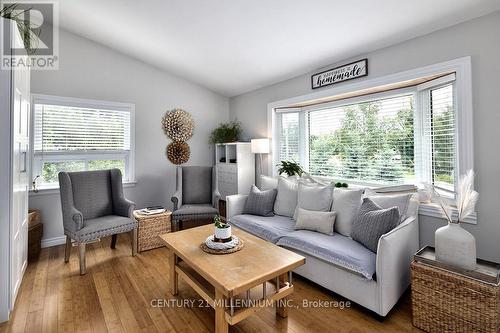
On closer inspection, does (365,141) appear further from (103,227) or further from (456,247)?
(103,227)

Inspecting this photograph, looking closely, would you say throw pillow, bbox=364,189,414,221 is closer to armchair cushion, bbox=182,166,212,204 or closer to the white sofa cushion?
the white sofa cushion

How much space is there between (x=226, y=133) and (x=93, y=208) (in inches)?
92.9

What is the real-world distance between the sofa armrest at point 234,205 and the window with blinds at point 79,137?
175 cm

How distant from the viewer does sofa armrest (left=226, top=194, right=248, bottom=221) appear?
133 inches

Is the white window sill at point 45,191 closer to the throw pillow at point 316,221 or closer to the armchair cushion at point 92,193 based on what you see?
the armchair cushion at point 92,193

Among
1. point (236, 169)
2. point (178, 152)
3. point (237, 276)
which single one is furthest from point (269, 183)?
point (237, 276)

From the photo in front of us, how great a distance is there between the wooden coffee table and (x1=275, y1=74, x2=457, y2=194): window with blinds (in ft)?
4.81

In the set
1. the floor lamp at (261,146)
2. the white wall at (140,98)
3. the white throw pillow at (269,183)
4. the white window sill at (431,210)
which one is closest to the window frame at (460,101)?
the white window sill at (431,210)

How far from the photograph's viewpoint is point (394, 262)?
1.92 m

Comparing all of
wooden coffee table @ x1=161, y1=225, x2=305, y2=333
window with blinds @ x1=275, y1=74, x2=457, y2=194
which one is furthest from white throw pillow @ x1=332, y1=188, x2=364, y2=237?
wooden coffee table @ x1=161, y1=225, x2=305, y2=333

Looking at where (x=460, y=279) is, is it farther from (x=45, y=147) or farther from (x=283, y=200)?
(x=45, y=147)

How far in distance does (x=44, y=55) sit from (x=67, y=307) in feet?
10.5

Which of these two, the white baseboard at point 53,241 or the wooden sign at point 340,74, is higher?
the wooden sign at point 340,74

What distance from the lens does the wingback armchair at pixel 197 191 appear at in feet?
11.9
